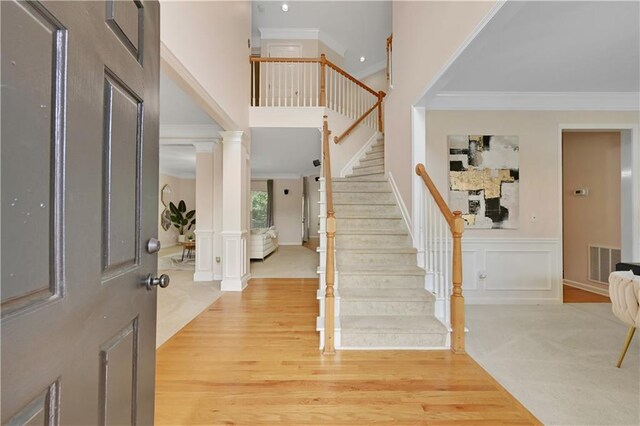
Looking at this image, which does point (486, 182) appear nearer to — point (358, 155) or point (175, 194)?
point (358, 155)

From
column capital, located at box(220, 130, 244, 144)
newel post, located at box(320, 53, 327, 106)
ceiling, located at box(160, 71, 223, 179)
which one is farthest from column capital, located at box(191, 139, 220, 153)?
newel post, located at box(320, 53, 327, 106)

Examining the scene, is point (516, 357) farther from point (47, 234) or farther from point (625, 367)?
point (47, 234)

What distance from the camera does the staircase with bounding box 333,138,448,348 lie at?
7.61ft

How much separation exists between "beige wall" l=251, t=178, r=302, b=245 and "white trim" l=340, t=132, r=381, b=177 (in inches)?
193

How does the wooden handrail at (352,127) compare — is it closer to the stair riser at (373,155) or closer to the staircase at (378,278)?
the stair riser at (373,155)

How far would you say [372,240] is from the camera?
3299 millimetres

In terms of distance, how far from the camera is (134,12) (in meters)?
0.89

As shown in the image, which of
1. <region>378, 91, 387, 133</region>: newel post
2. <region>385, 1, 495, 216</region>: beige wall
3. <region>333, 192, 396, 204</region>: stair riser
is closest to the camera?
<region>385, 1, 495, 216</region>: beige wall

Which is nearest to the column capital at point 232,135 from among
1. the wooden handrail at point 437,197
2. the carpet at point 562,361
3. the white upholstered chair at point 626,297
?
the wooden handrail at point 437,197

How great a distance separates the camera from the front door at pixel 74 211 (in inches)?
18.4

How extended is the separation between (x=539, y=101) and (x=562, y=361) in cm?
324

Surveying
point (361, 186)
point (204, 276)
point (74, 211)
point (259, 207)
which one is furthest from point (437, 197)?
point (259, 207)

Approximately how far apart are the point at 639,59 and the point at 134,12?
14.1 feet

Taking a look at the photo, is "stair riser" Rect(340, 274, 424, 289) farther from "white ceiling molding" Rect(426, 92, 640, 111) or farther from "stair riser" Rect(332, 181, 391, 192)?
"white ceiling molding" Rect(426, 92, 640, 111)
